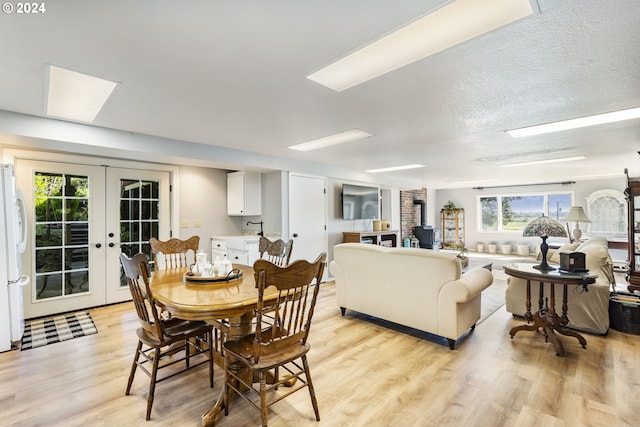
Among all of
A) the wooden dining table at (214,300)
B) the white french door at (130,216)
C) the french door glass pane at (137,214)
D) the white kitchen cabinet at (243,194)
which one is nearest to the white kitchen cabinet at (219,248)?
the white kitchen cabinet at (243,194)

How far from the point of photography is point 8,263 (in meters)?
2.87

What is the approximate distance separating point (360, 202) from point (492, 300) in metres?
3.12

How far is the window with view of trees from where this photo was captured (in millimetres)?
8797

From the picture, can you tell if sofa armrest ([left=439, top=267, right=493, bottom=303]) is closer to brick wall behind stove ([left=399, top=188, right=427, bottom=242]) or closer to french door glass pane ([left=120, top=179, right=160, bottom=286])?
french door glass pane ([left=120, top=179, right=160, bottom=286])

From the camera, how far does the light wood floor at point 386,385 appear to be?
76.5 inches

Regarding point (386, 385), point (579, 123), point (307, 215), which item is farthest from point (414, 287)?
point (307, 215)

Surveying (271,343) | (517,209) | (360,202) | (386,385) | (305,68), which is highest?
(305,68)

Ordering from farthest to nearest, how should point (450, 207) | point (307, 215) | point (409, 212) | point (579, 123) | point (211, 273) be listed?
point (450, 207), point (409, 212), point (307, 215), point (579, 123), point (211, 273)

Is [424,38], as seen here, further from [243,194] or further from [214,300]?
[243,194]

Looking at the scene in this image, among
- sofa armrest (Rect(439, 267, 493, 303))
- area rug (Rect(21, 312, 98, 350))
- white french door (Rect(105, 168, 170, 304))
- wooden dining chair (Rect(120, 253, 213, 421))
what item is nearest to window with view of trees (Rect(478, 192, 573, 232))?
sofa armrest (Rect(439, 267, 493, 303))

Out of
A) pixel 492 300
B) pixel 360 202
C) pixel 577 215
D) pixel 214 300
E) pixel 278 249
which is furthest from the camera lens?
pixel 360 202

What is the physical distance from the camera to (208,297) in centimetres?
194

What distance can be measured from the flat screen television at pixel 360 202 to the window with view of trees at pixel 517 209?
5072 millimetres

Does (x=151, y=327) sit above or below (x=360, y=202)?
below
